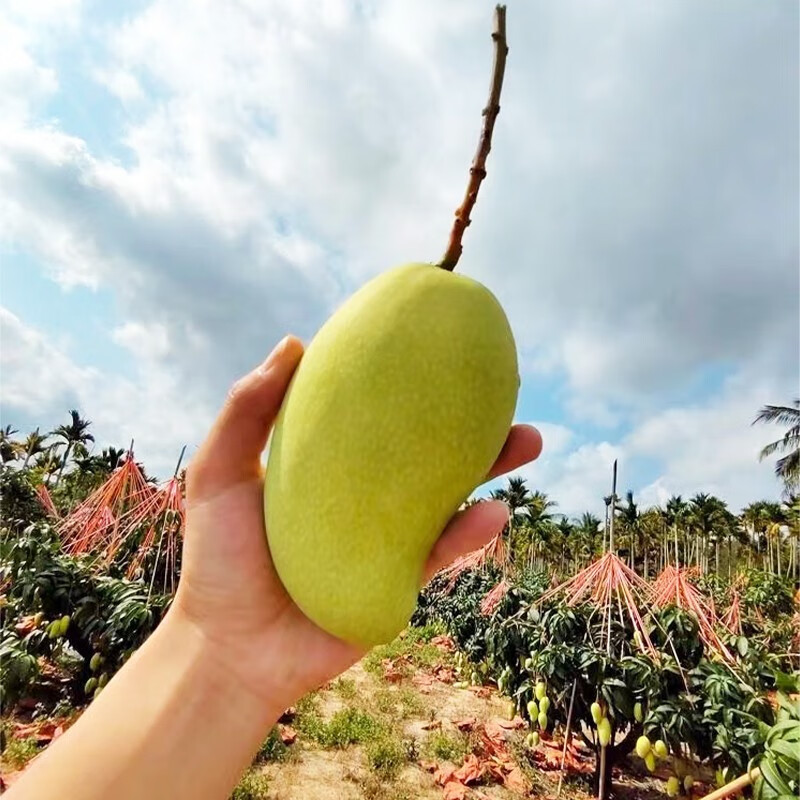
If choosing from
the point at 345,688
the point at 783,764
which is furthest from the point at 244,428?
the point at 345,688

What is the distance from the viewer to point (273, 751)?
18.0 feet

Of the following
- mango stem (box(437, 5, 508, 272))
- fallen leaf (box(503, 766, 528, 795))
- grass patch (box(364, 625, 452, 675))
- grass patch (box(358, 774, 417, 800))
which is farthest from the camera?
grass patch (box(364, 625, 452, 675))

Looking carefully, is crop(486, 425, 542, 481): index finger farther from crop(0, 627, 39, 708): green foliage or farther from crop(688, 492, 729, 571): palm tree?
crop(688, 492, 729, 571): palm tree

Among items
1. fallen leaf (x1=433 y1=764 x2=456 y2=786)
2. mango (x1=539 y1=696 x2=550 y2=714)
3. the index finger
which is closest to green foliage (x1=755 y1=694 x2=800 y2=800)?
the index finger

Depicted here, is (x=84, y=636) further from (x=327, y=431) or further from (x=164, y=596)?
(x=327, y=431)

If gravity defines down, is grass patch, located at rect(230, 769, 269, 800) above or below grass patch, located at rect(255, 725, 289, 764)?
below

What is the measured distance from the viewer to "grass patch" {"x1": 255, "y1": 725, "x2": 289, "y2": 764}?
5395 mm

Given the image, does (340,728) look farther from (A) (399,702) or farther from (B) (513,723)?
(B) (513,723)

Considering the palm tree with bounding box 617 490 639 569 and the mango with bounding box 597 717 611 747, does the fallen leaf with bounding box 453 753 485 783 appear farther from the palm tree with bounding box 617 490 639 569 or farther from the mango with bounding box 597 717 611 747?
the palm tree with bounding box 617 490 639 569

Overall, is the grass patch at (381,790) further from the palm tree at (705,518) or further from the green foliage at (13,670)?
the palm tree at (705,518)

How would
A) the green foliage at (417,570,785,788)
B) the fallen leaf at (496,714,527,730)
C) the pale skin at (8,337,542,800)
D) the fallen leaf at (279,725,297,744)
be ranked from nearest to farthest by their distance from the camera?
the pale skin at (8,337,542,800) → the green foliage at (417,570,785,788) → the fallen leaf at (279,725,297,744) → the fallen leaf at (496,714,527,730)

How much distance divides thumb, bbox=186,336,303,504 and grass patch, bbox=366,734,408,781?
466 cm

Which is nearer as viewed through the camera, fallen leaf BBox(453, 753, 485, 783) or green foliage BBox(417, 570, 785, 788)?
green foliage BBox(417, 570, 785, 788)

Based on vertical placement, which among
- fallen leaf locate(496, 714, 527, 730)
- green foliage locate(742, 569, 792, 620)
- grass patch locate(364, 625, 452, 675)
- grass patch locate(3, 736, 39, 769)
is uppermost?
green foliage locate(742, 569, 792, 620)
